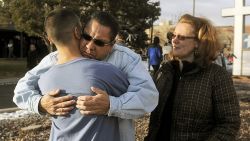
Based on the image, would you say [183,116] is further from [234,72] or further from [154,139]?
[234,72]

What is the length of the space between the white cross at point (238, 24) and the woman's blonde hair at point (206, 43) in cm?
2267

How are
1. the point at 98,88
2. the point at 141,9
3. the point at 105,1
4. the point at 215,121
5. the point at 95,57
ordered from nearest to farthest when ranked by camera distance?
1. the point at 98,88
2. the point at 95,57
3. the point at 215,121
4. the point at 105,1
5. the point at 141,9

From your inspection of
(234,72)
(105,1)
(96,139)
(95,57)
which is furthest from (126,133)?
(105,1)

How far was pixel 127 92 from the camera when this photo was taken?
95.5 inches

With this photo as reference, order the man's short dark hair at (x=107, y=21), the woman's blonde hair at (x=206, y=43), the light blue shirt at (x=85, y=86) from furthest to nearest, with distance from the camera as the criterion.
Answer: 1. the woman's blonde hair at (x=206, y=43)
2. the man's short dark hair at (x=107, y=21)
3. the light blue shirt at (x=85, y=86)

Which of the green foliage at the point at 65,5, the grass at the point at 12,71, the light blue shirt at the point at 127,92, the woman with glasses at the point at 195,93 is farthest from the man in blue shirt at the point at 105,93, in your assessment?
the green foliage at the point at 65,5

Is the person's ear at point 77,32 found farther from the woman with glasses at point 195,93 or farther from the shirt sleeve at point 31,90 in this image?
the woman with glasses at point 195,93

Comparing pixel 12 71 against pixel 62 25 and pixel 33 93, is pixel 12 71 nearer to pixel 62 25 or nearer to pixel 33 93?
pixel 33 93

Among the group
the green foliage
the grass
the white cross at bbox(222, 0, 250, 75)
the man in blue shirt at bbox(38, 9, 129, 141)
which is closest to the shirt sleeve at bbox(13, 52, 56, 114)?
the man in blue shirt at bbox(38, 9, 129, 141)

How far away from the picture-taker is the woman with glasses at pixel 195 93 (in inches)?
112

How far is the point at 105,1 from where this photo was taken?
1141 inches

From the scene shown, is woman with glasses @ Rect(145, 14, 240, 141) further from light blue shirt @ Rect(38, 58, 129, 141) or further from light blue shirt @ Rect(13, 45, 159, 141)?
light blue shirt @ Rect(38, 58, 129, 141)

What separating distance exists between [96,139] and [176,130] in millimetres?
675

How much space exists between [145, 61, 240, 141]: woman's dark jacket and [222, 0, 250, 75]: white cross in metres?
22.7
